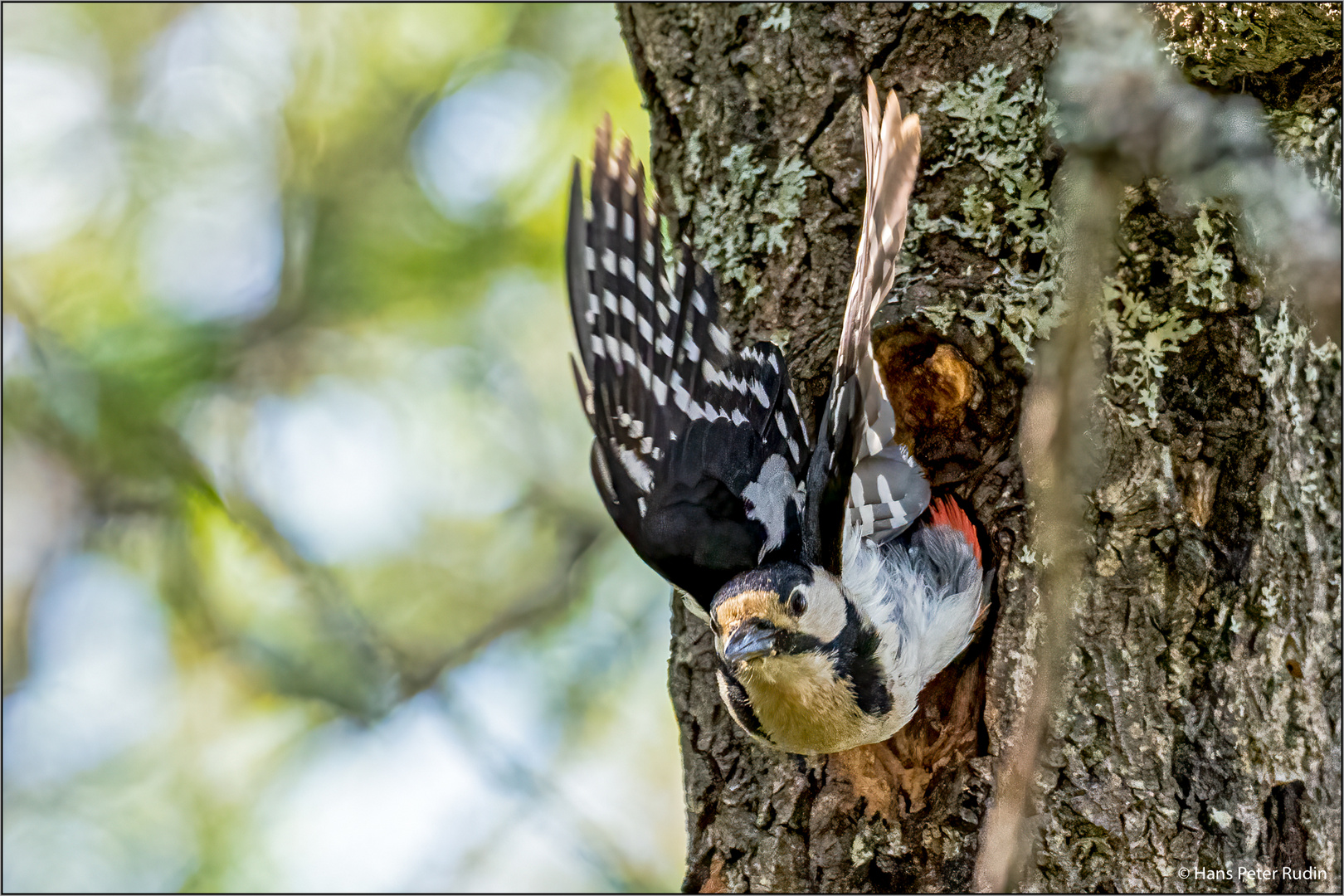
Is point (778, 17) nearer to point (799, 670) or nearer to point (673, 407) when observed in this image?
point (673, 407)

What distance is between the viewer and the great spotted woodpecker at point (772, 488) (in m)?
1.61

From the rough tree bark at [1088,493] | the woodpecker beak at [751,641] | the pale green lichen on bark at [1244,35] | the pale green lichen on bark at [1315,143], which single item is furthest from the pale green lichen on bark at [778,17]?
the woodpecker beak at [751,641]

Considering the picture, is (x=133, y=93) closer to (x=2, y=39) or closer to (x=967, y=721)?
(x=2, y=39)

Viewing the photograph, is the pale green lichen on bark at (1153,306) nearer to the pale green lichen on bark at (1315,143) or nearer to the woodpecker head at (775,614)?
the pale green lichen on bark at (1315,143)

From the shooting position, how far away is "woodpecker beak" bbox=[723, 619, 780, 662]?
1590 millimetres

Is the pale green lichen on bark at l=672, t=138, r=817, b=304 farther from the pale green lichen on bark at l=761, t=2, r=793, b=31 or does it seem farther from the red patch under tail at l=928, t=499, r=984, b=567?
the red patch under tail at l=928, t=499, r=984, b=567

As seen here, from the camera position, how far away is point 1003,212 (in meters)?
1.79

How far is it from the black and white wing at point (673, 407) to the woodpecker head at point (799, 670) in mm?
113

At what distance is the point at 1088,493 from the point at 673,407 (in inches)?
28.3

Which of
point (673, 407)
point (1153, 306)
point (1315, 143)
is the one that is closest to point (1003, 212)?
point (1153, 306)

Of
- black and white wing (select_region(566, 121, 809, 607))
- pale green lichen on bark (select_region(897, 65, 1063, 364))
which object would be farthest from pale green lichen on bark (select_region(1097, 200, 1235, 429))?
black and white wing (select_region(566, 121, 809, 607))

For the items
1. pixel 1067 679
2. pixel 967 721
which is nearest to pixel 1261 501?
pixel 1067 679

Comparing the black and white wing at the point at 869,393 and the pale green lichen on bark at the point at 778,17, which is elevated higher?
the pale green lichen on bark at the point at 778,17

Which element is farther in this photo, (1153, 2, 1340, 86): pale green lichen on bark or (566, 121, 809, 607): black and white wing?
(566, 121, 809, 607): black and white wing
